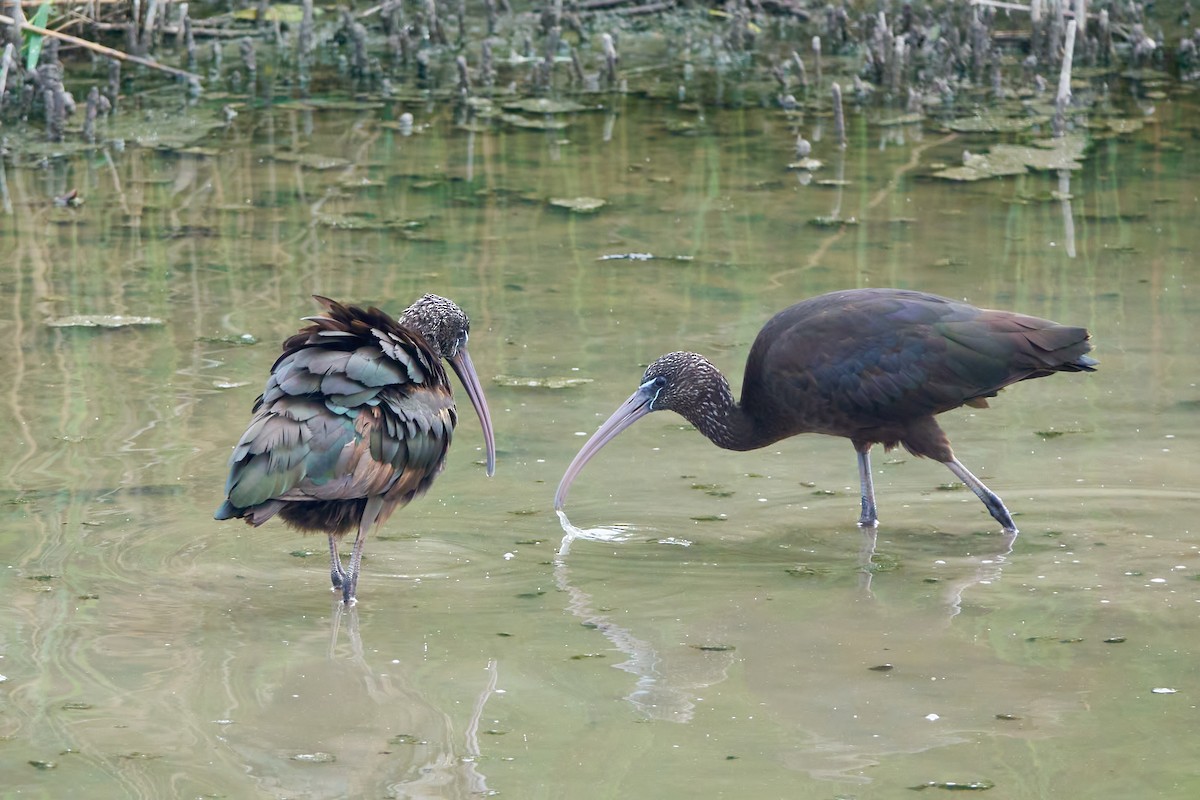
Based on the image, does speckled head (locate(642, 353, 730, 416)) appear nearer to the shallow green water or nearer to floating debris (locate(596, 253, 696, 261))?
the shallow green water

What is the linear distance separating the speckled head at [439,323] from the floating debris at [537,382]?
4.16 feet

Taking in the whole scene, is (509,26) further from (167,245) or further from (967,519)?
(967,519)

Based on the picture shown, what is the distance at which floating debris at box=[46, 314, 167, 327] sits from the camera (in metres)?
8.07

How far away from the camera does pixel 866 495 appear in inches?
241

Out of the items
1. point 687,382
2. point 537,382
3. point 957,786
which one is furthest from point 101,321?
point 957,786

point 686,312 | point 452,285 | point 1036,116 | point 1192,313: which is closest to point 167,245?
point 452,285

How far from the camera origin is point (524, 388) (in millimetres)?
7367

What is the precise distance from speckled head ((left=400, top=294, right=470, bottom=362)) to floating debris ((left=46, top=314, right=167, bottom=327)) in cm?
250

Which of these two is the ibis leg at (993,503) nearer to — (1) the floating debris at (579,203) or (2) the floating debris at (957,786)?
(2) the floating debris at (957,786)

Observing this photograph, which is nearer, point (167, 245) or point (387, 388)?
point (387, 388)

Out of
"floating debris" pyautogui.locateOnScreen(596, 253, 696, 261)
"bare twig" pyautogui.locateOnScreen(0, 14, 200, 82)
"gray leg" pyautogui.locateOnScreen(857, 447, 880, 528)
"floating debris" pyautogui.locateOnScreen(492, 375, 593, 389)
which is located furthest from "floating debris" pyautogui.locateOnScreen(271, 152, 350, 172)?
"gray leg" pyautogui.locateOnScreen(857, 447, 880, 528)

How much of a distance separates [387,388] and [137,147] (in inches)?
282

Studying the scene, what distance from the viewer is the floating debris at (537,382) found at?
24.2 ft

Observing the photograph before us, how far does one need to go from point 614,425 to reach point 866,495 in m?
0.96
